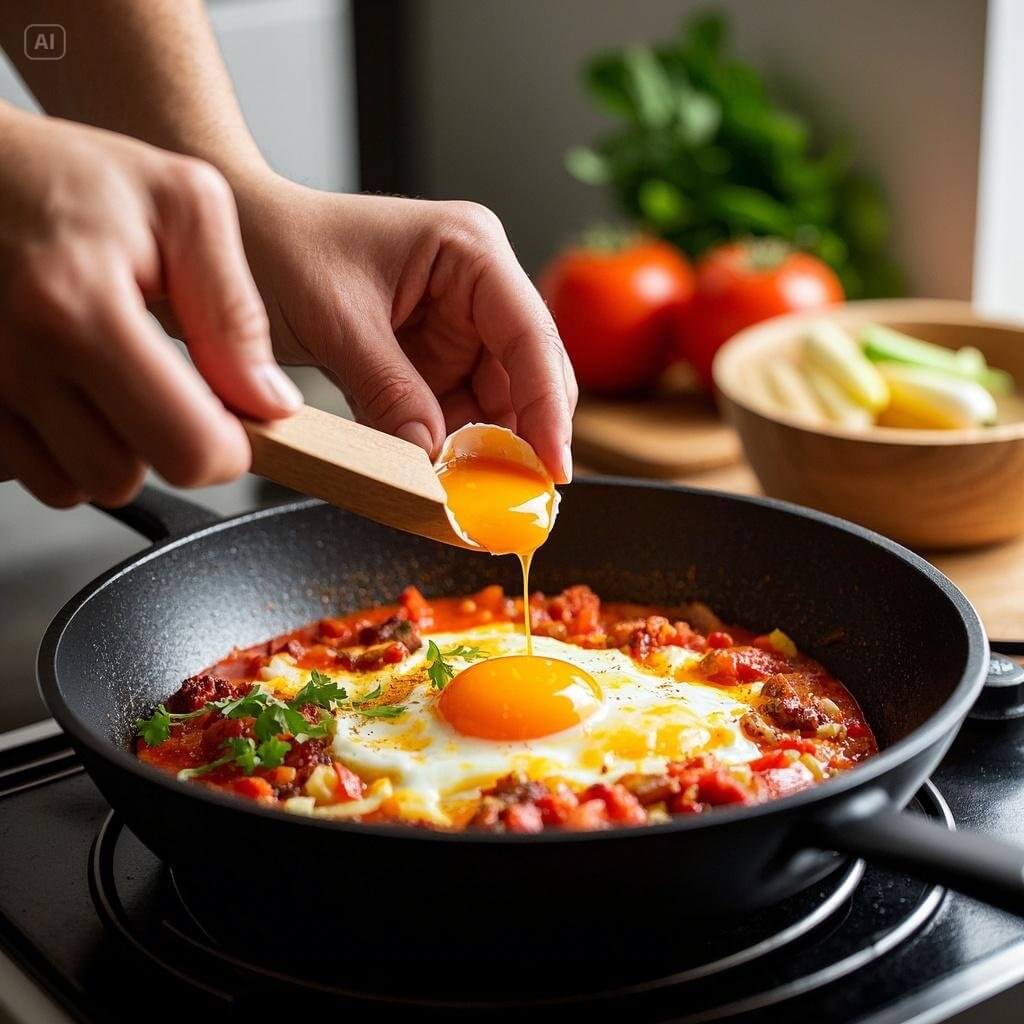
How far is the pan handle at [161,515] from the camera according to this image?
6.95 ft

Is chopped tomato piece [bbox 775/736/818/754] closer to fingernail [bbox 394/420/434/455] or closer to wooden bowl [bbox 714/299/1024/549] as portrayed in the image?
fingernail [bbox 394/420/434/455]

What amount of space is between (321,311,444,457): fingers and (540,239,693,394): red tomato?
142 centimetres

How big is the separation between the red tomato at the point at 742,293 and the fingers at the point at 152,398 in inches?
80.6

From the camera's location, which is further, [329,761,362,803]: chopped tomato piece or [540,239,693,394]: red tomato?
[540,239,693,394]: red tomato

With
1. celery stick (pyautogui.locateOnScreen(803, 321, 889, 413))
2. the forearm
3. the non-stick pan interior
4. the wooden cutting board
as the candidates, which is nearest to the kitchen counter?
the non-stick pan interior

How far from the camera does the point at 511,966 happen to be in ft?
4.49

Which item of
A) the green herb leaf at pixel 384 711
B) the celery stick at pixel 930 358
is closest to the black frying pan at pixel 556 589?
the green herb leaf at pixel 384 711

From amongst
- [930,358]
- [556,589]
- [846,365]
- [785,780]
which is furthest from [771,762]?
[930,358]

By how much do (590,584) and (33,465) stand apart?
42.7 inches

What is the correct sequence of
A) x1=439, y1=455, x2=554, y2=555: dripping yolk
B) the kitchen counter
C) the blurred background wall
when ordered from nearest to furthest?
x1=439, y1=455, x2=554, y2=555: dripping yolk
the kitchen counter
the blurred background wall

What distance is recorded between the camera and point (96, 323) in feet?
4.02

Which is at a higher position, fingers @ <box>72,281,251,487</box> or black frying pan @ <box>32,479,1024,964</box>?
fingers @ <box>72,281,251,487</box>

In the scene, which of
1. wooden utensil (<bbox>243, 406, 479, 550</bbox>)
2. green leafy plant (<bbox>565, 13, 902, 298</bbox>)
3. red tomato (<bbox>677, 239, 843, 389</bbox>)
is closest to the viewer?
wooden utensil (<bbox>243, 406, 479, 550</bbox>)

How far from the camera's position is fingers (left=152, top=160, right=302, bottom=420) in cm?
128
